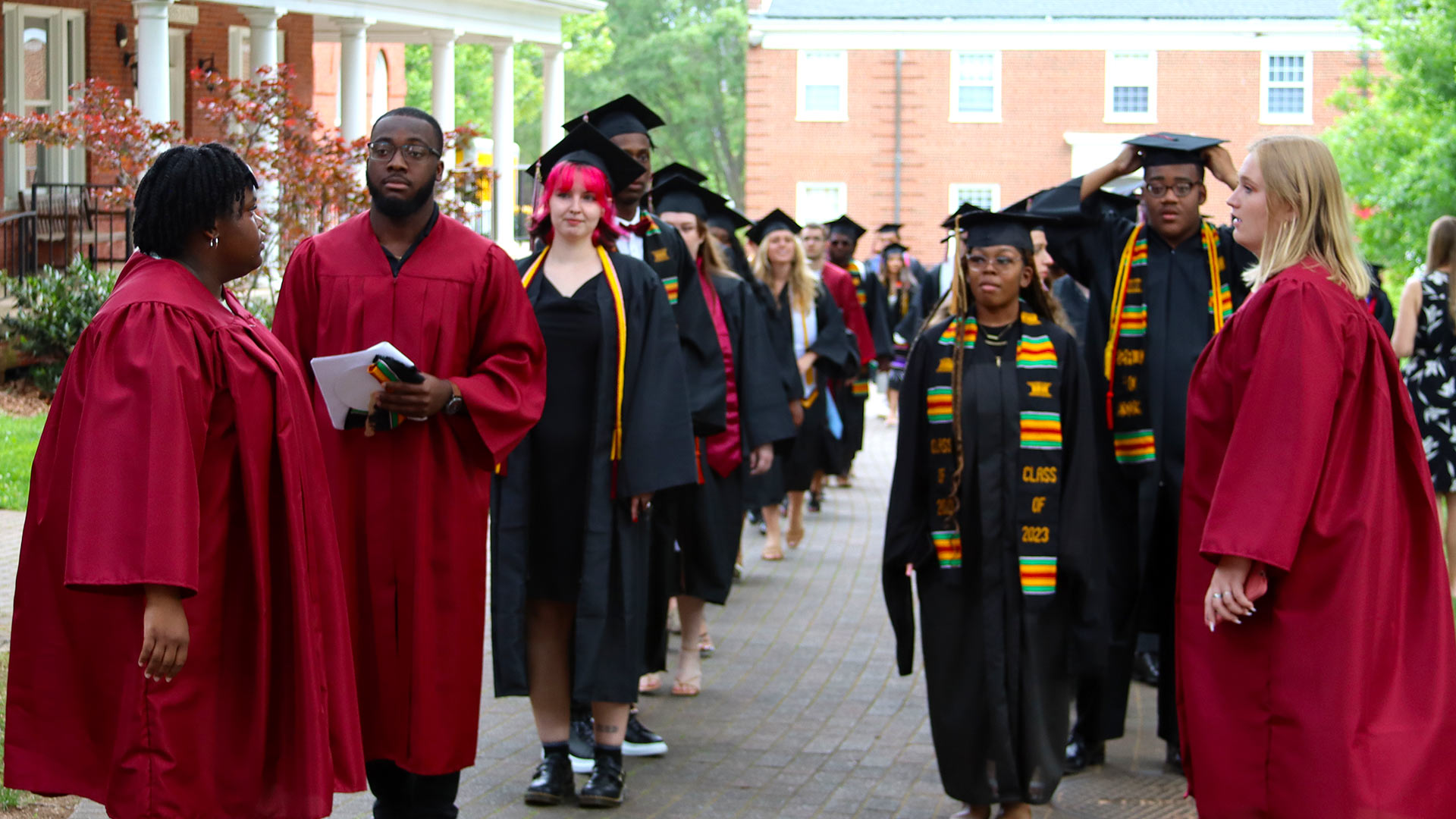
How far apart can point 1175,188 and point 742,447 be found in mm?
2384

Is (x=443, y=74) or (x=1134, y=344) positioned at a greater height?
(x=443, y=74)

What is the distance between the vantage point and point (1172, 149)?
20.1ft

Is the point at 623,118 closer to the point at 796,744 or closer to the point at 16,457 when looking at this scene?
the point at 796,744

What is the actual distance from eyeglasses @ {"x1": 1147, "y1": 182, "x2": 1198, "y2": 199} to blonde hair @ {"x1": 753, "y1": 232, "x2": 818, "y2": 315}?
4541 millimetres

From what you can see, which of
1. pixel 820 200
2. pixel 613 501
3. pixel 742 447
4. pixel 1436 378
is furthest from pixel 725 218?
pixel 820 200

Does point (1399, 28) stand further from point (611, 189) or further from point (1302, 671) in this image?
point (1302, 671)

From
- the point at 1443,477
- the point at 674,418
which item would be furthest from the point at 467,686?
the point at 1443,477

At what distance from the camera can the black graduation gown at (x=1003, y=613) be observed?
5.23 metres

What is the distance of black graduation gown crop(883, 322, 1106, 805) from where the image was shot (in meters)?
5.23

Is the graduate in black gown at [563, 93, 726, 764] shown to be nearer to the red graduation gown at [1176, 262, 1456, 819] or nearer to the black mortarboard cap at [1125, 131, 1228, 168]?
the black mortarboard cap at [1125, 131, 1228, 168]

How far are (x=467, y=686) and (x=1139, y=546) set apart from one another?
280cm

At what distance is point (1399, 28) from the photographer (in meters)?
20.8

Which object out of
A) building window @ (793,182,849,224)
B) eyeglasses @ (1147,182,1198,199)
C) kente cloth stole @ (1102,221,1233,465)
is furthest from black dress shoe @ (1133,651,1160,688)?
building window @ (793,182,849,224)

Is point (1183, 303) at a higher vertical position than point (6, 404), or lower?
higher
